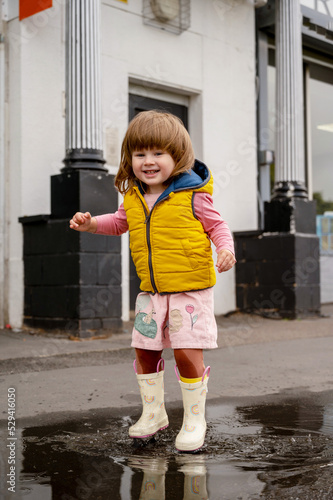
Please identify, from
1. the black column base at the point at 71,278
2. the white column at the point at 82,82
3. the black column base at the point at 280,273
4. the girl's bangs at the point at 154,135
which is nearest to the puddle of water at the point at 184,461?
the girl's bangs at the point at 154,135

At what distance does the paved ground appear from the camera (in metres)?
3.45

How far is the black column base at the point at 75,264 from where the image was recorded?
564cm

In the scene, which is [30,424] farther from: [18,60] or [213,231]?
[18,60]

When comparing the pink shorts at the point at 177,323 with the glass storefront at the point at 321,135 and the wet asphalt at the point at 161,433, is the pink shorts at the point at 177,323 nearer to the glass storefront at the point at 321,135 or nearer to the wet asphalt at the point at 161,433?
the wet asphalt at the point at 161,433

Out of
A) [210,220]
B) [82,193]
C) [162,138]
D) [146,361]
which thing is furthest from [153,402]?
[82,193]

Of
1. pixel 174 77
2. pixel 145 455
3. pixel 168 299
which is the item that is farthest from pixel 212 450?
pixel 174 77

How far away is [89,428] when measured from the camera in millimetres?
2820

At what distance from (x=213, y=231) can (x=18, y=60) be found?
13.9 feet

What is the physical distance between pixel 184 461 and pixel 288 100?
639cm

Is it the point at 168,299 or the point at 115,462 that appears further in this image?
the point at 168,299

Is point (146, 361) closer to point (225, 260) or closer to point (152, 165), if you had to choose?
point (225, 260)

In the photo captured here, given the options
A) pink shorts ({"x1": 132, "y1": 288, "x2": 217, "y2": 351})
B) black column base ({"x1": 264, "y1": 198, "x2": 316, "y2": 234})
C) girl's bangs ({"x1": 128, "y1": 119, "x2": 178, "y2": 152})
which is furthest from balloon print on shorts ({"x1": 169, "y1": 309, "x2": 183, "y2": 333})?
black column base ({"x1": 264, "y1": 198, "x2": 316, "y2": 234})

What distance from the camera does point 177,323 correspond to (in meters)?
2.60

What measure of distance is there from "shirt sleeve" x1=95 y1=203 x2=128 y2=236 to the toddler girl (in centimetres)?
20
